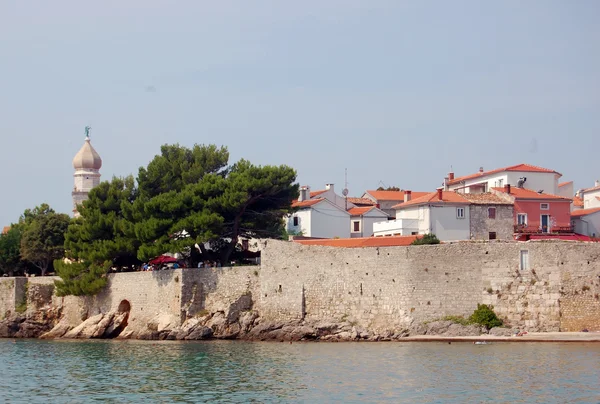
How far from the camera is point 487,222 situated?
51.3 metres

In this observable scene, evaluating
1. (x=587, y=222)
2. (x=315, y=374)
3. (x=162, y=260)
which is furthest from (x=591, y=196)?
(x=315, y=374)

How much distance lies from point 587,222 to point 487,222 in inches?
309

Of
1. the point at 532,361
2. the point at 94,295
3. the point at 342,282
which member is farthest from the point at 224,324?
the point at 532,361

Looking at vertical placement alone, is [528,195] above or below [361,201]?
below

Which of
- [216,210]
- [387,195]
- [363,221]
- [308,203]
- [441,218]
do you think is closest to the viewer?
[216,210]

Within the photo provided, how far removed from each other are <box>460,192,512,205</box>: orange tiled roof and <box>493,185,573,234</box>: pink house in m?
0.34

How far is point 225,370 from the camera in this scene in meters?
30.6

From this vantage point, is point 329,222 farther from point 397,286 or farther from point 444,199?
point 397,286

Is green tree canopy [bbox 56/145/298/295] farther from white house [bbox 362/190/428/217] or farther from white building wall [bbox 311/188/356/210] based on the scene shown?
white house [bbox 362/190/428/217]

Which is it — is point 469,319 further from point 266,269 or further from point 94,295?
point 94,295

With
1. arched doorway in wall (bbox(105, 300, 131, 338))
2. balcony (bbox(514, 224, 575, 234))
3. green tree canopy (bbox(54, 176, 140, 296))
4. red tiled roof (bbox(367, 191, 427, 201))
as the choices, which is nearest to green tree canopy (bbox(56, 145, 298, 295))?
green tree canopy (bbox(54, 176, 140, 296))

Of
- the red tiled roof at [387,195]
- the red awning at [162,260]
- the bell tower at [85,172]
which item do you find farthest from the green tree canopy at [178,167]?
the bell tower at [85,172]

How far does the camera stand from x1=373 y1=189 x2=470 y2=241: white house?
51.2 metres

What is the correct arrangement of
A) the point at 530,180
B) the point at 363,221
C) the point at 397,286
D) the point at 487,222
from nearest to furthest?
the point at 397,286 → the point at 487,222 → the point at 530,180 → the point at 363,221
